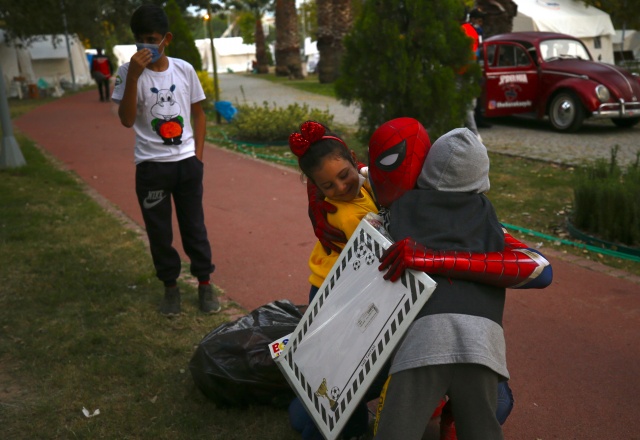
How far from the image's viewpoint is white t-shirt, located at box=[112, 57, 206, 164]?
4289mm

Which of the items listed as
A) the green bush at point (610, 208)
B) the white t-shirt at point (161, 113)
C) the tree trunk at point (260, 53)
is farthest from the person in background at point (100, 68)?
the tree trunk at point (260, 53)

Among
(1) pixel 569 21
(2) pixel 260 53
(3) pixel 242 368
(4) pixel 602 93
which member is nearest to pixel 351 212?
(3) pixel 242 368

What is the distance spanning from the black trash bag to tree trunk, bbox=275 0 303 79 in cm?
3154

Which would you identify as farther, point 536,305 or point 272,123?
point 272,123

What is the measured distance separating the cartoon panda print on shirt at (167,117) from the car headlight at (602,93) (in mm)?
9627

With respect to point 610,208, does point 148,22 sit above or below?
above

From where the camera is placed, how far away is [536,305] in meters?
4.87

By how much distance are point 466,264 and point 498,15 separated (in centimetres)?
1732

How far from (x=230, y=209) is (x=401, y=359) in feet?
19.7

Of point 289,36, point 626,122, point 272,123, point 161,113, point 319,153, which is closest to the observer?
point 319,153

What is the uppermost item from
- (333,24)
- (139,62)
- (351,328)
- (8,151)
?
(333,24)

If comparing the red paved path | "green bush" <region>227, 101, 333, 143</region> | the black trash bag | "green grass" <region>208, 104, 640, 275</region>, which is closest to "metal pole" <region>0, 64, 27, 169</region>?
the red paved path

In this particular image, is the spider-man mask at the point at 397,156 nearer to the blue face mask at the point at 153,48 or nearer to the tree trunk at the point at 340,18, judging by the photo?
the blue face mask at the point at 153,48

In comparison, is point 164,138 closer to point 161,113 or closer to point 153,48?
point 161,113
